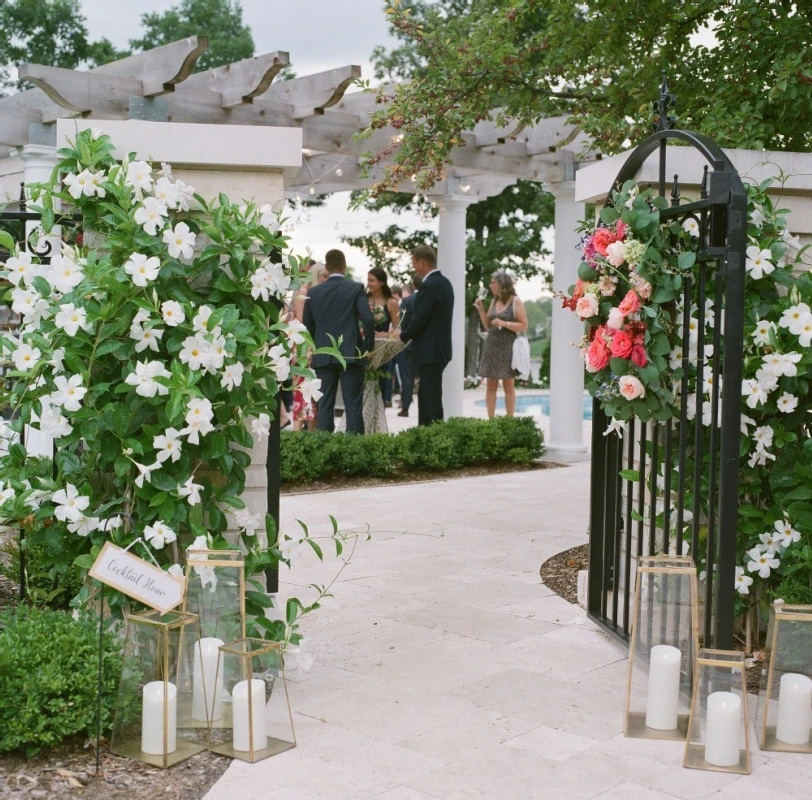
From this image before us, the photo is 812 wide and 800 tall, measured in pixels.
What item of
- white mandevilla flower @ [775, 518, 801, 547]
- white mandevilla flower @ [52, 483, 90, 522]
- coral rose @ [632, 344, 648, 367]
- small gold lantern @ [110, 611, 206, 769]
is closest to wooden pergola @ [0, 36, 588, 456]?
white mandevilla flower @ [52, 483, 90, 522]

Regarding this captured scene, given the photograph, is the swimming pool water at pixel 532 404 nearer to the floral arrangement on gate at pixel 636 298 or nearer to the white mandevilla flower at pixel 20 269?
the floral arrangement on gate at pixel 636 298

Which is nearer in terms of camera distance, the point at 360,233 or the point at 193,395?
the point at 193,395

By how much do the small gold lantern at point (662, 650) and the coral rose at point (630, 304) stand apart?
79cm

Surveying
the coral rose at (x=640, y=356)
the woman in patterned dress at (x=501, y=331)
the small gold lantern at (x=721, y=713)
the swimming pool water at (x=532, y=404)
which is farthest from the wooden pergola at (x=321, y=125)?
the swimming pool water at (x=532, y=404)

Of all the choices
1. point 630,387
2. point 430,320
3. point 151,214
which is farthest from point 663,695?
point 430,320

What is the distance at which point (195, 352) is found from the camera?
3100 mm

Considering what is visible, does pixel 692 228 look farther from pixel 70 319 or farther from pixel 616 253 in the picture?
pixel 70 319

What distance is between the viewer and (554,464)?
945 centimetres

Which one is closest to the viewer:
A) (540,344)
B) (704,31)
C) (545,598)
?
(545,598)

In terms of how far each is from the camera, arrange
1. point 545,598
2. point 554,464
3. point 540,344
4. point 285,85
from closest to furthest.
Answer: point 545,598 < point 285,85 < point 554,464 < point 540,344

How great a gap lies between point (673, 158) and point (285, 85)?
4310mm

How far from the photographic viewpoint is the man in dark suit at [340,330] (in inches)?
336

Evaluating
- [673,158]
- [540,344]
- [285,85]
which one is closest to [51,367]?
[673,158]

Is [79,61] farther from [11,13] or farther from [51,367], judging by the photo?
[51,367]
